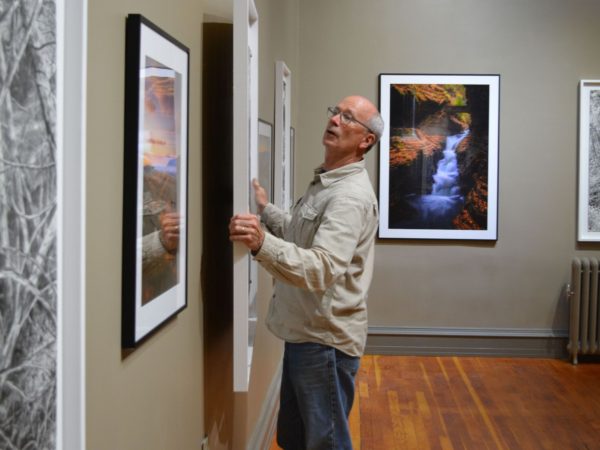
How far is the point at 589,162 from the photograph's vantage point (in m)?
5.35

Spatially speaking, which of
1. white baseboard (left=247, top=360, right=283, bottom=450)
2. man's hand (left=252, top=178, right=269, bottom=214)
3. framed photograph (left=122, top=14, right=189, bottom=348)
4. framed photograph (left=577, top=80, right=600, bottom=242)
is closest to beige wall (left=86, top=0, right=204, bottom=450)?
framed photograph (left=122, top=14, right=189, bottom=348)

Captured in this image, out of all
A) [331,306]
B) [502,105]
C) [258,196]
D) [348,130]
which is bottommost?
[331,306]

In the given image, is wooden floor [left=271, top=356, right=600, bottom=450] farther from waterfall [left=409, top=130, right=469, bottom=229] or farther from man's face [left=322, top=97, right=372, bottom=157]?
man's face [left=322, top=97, right=372, bottom=157]

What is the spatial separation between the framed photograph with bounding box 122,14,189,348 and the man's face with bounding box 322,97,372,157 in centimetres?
79

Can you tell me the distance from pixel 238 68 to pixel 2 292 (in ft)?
4.13

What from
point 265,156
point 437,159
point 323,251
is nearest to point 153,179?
point 323,251

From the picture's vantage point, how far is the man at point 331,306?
228cm

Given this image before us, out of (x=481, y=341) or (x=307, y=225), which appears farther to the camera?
(x=481, y=341)

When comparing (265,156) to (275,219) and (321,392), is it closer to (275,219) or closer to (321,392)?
(275,219)

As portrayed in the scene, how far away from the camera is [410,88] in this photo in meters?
5.40

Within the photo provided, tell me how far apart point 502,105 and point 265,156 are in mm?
2872

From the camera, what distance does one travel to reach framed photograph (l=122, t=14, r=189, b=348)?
Answer: 1262 millimetres

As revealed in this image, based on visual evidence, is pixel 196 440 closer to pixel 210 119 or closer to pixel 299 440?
pixel 299 440

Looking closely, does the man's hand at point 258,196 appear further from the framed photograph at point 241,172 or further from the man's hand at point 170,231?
the man's hand at point 170,231
